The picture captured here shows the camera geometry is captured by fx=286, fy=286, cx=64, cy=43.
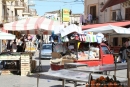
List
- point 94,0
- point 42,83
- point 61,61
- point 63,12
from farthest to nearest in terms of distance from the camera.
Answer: point 63,12, point 94,0, point 61,61, point 42,83

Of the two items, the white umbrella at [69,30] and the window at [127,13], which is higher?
the window at [127,13]

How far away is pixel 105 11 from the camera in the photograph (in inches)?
1240

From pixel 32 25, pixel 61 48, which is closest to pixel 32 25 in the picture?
pixel 32 25

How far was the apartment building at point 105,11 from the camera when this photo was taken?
2872 centimetres

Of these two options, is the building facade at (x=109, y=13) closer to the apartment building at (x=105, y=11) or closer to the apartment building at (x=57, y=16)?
the apartment building at (x=105, y=11)

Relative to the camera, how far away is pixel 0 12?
31.9 meters

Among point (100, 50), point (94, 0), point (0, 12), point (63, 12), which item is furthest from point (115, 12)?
point (63, 12)

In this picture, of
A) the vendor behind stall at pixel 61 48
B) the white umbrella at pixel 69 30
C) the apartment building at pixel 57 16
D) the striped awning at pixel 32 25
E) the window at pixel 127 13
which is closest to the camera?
the white umbrella at pixel 69 30

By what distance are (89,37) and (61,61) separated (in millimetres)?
1841

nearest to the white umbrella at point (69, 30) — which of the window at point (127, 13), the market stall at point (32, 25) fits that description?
the market stall at point (32, 25)

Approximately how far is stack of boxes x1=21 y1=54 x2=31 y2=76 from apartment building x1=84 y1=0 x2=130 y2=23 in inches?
628

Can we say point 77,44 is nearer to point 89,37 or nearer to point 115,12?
point 89,37

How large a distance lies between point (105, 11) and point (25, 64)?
19693 millimetres

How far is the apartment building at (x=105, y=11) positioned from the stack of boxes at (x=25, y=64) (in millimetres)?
15955
